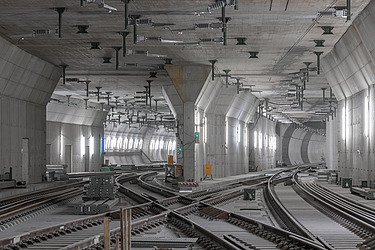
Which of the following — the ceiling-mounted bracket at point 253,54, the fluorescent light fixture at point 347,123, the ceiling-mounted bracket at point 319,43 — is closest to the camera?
the ceiling-mounted bracket at point 319,43

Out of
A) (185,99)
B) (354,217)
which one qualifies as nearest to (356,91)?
(185,99)

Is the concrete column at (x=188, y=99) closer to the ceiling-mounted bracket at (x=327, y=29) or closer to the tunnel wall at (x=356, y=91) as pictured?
the tunnel wall at (x=356, y=91)

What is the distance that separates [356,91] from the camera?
38938 millimetres

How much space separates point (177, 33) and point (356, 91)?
1212 centimetres

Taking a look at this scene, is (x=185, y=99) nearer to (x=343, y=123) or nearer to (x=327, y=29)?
(x=343, y=123)

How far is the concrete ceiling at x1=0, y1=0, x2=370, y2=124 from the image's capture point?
25.7 meters

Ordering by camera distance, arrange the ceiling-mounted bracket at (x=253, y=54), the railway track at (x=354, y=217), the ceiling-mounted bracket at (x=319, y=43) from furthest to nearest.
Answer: the ceiling-mounted bracket at (x=253, y=54), the ceiling-mounted bracket at (x=319, y=43), the railway track at (x=354, y=217)

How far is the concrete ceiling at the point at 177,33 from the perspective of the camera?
25703 mm

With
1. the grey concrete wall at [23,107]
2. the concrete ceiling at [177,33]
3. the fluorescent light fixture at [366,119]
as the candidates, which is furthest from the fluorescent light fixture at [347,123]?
the grey concrete wall at [23,107]

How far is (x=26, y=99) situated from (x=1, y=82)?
5.50m

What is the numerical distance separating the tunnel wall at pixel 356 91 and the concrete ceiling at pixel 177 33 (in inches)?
31.3

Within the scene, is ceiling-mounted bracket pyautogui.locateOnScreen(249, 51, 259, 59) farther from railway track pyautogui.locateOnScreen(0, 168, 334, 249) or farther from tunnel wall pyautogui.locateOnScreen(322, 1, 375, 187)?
railway track pyautogui.locateOnScreen(0, 168, 334, 249)

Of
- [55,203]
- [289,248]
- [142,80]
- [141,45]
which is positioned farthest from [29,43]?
[289,248]

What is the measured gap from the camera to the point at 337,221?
71.6 feet
